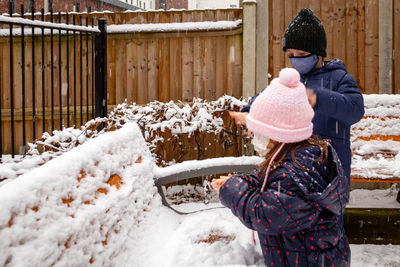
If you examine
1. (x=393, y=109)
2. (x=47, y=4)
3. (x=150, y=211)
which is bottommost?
(x=150, y=211)

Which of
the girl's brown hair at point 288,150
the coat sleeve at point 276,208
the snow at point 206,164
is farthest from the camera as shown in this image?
the snow at point 206,164

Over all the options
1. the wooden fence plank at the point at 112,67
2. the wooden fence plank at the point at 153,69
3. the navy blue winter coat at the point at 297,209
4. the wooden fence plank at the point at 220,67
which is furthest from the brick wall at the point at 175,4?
the navy blue winter coat at the point at 297,209

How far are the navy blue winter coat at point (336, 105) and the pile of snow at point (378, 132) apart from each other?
205cm

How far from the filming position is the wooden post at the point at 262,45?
561 centimetres

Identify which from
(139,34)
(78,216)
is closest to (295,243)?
(78,216)

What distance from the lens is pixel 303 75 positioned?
222 cm

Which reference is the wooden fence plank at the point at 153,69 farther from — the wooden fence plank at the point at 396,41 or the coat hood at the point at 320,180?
the coat hood at the point at 320,180

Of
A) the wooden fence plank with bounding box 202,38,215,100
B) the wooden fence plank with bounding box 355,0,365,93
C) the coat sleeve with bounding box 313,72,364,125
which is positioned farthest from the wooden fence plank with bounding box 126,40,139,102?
the coat sleeve with bounding box 313,72,364,125

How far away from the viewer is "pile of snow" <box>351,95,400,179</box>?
4.05 meters

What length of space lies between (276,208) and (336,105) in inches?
31.7

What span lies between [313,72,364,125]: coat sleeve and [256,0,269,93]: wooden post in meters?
3.59

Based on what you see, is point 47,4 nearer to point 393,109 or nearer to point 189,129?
point 189,129

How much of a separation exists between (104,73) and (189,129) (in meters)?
1.34

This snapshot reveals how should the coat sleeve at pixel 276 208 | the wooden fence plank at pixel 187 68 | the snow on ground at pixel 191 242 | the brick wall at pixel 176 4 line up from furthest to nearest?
1. the brick wall at pixel 176 4
2. the wooden fence plank at pixel 187 68
3. the snow on ground at pixel 191 242
4. the coat sleeve at pixel 276 208
